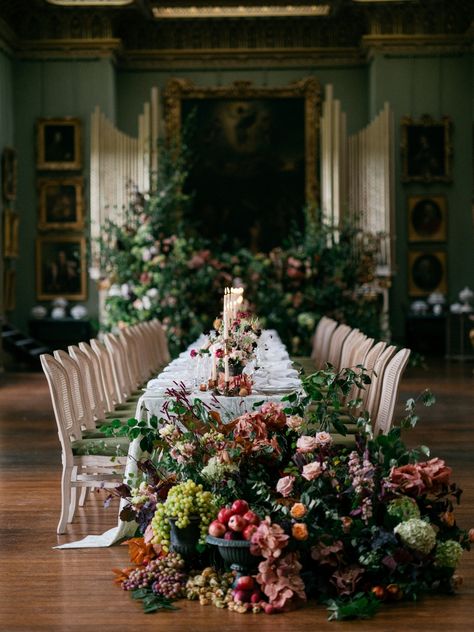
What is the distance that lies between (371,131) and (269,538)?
12818mm

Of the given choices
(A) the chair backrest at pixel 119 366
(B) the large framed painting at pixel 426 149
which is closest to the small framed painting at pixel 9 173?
(B) the large framed painting at pixel 426 149

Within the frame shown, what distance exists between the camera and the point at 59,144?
19562 mm

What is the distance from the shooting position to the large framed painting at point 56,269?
19.7 metres

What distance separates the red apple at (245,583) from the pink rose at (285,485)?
427mm

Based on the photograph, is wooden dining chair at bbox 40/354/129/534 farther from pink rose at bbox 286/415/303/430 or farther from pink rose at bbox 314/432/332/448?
pink rose at bbox 314/432/332/448

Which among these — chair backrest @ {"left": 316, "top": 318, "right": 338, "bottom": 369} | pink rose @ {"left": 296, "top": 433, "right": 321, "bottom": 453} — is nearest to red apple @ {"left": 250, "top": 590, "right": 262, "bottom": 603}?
pink rose @ {"left": 296, "top": 433, "right": 321, "bottom": 453}

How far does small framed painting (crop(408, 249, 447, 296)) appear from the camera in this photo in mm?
19781

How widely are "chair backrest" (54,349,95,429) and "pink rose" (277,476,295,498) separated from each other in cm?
193

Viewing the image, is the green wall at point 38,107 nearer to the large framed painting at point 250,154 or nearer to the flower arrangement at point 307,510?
the large framed painting at point 250,154

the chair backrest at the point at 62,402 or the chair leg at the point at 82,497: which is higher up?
the chair backrest at the point at 62,402

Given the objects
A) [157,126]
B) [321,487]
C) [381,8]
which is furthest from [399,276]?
[321,487]

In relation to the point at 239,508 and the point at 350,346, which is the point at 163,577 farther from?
the point at 350,346

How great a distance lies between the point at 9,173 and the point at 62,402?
504 inches

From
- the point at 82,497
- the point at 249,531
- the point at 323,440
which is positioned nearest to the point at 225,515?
the point at 249,531
